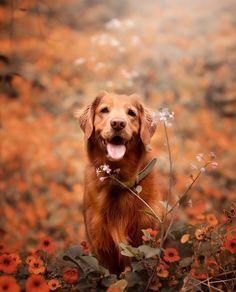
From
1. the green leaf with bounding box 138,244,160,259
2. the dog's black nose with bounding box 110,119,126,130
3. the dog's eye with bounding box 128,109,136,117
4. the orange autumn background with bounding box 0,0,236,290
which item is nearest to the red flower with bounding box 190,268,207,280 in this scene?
the green leaf with bounding box 138,244,160,259

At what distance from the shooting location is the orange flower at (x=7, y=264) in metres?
2.56

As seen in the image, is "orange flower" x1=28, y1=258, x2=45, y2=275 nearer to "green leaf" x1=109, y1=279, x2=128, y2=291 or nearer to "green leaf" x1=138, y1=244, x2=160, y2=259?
"green leaf" x1=109, y1=279, x2=128, y2=291

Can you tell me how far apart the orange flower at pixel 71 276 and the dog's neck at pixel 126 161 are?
2.87 feet

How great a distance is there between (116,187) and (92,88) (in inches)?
172

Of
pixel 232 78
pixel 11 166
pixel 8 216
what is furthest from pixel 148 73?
pixel 8 216

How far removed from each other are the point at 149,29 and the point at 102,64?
1.36 m

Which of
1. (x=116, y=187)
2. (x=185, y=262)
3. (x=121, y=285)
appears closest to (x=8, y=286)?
(x=121, y=285)

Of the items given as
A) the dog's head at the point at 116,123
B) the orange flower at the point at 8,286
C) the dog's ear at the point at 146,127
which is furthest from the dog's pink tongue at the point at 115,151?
the orange flower at the point at 8,286

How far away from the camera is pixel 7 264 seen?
2.59m

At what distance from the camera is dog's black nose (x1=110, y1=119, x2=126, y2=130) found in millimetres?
2957

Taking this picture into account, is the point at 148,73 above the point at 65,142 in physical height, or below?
above

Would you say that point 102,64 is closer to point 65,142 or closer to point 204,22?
point 65,142

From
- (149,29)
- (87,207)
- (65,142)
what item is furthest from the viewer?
(149,29)

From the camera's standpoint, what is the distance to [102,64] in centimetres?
763
